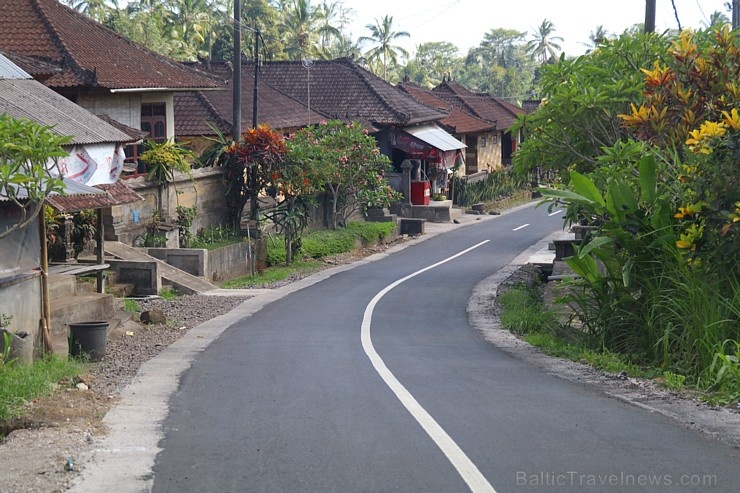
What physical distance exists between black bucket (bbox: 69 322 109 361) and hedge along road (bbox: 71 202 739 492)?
954 millimetres

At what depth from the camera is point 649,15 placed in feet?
79.1

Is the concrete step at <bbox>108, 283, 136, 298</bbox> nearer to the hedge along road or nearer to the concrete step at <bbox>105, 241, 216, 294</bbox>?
the concrete step at <bbox>105, 241, 216, 294</bbox>

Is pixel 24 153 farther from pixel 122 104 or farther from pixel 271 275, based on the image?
pixel 122 104

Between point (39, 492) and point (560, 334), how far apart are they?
10.6m

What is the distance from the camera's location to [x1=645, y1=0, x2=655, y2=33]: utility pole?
949 inches

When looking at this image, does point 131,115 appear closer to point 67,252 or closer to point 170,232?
point 170,232

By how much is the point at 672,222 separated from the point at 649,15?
12110mm

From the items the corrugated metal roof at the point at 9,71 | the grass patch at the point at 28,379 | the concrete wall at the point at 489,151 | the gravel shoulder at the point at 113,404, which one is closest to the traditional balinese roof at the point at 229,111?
the corrugated metal roof at the point at 9,71

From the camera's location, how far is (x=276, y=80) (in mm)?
49188

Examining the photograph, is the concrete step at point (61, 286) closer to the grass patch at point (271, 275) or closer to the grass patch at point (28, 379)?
the grass patch at point (28, 379)

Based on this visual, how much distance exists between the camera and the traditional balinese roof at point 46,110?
16438mm

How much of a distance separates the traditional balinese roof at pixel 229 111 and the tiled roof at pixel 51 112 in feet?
50.6

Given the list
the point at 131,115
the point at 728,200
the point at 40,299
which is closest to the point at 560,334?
the point at 728,200

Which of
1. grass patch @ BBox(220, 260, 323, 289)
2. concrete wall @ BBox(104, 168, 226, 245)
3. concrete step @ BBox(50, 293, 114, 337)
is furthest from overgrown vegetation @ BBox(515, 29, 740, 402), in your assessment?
concrete wall @ BBox(104, 168, 226, 245)
